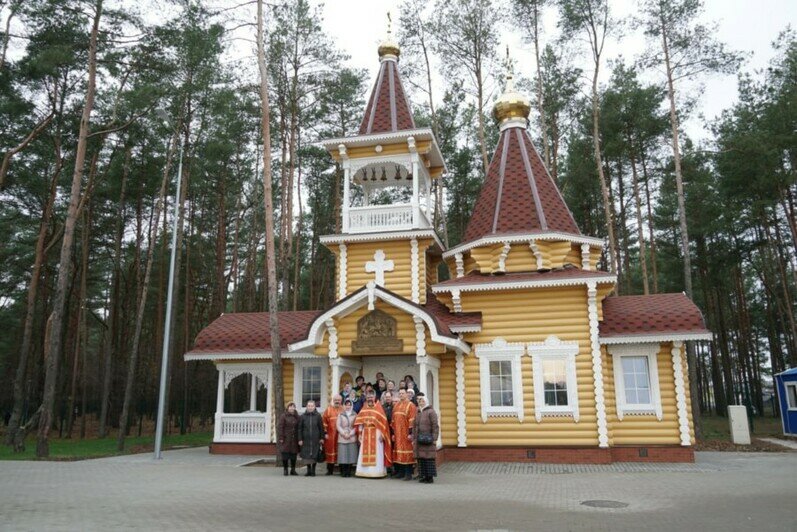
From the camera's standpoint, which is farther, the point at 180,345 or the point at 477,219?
the point at 180,345

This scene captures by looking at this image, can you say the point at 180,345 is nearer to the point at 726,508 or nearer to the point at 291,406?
the point at 291,406

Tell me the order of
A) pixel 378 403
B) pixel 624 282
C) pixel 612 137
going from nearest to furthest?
pixel 378 403, pixel 612 137, pixel 624 282

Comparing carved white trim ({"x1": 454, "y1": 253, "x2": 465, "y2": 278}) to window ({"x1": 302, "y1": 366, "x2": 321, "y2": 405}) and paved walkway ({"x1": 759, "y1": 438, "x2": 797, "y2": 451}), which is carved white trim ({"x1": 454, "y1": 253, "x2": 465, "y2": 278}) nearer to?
window ({"x1": 302, "y1": 366, "x2": 321, "y2": 405})

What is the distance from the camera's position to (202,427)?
29.9 metres

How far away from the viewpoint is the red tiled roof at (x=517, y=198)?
14.6 meters

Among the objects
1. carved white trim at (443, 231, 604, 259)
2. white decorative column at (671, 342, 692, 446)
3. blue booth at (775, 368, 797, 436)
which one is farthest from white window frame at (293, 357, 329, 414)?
blue booth at (775, 368, 797, 436)

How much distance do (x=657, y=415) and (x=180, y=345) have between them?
25.5 m

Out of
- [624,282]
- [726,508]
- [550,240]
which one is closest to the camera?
[726,508]

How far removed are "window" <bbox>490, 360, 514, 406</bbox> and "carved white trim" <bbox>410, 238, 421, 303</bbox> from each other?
2609 mm

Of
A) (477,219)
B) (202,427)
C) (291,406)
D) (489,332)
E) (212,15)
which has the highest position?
(212,15)

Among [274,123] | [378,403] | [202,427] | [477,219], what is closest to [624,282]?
[477,219]

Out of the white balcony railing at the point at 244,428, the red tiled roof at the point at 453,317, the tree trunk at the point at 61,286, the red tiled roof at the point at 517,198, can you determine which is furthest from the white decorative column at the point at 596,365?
the tree trunk at the point at 61,286

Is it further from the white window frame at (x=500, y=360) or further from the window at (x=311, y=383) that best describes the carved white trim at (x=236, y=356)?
the white window frame at (x=500, y=360)

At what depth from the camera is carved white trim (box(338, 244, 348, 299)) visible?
14.8 metres
